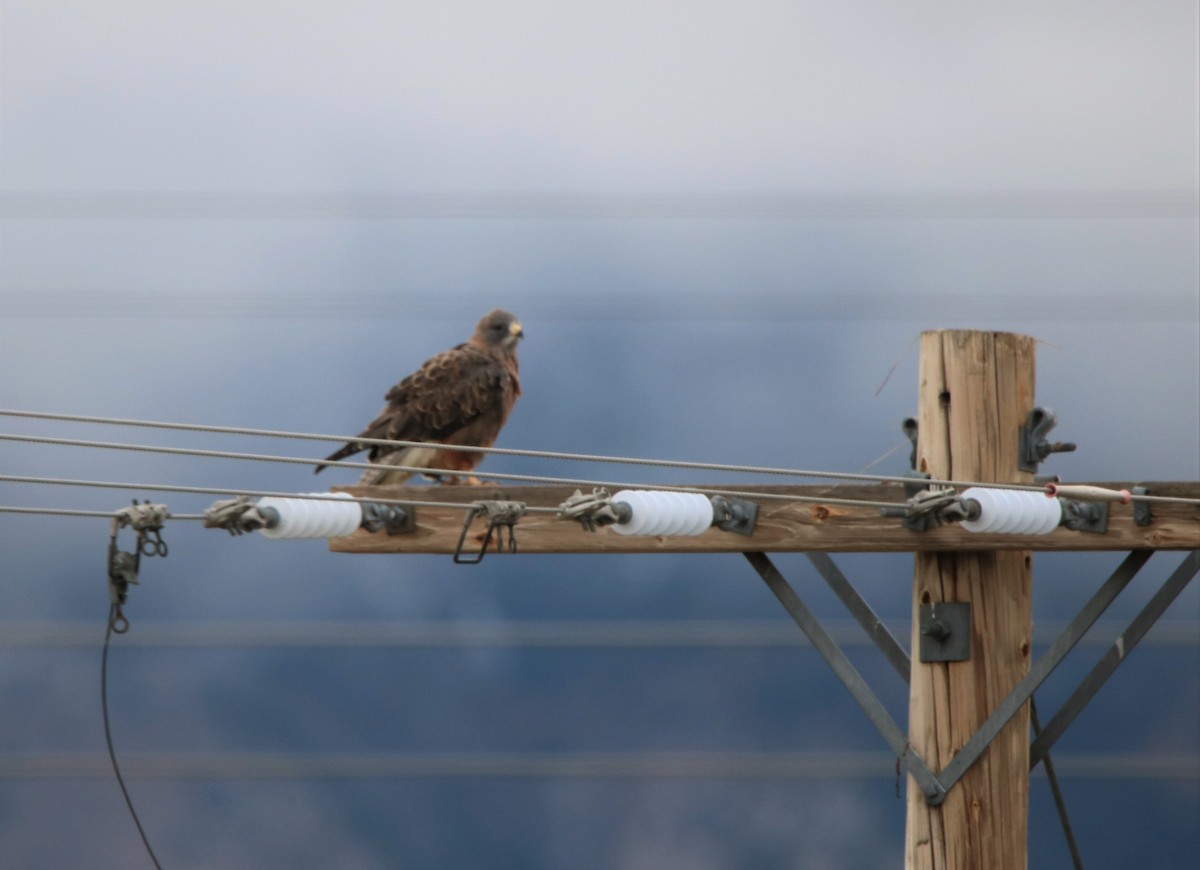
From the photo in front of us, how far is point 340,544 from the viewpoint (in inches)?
170

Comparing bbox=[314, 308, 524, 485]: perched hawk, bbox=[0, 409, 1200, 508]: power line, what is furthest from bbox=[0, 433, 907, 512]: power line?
bbox=[314, 308, 524, 485]: perched hawk

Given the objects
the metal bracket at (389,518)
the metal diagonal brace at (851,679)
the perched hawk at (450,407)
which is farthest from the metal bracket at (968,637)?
the perched hawk at (450,407)

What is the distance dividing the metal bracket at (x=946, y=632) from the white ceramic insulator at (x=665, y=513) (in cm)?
69

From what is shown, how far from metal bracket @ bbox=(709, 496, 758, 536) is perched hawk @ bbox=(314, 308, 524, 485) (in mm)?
2438

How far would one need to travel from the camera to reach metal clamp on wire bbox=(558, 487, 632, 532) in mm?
3779

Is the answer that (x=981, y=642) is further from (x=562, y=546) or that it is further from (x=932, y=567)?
(x=562, y=546)

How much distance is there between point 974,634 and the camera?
4055 mm

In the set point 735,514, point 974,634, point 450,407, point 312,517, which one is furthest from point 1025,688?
Result: point 450,407

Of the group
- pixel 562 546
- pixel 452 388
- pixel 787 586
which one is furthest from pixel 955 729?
pixel 452 388

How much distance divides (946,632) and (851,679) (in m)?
0.30

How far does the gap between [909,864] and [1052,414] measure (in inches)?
53.6

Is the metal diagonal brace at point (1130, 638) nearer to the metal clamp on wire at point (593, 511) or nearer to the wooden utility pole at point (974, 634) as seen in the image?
the wooden utility pole at point (974, 634)

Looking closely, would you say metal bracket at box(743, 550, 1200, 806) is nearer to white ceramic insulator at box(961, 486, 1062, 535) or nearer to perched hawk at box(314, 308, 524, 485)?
white ceramic insulator at box(961, 486, 1062, 535)

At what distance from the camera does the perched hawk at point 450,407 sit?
6.46 m
